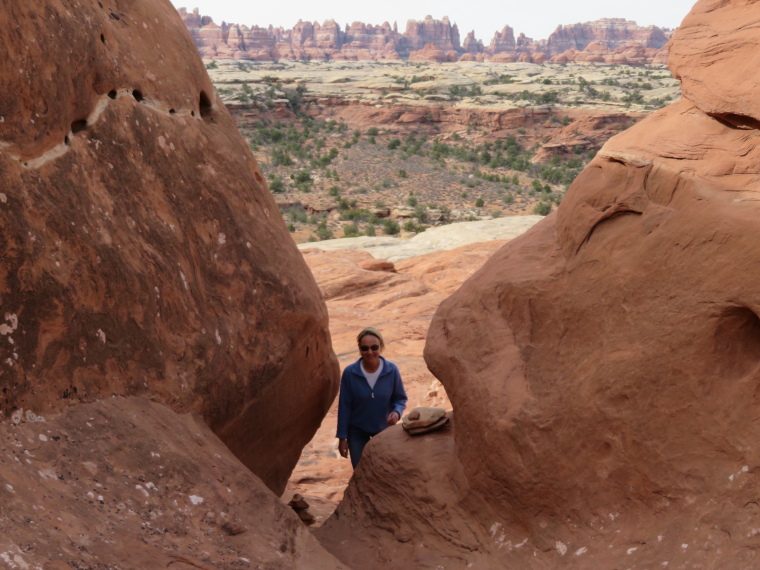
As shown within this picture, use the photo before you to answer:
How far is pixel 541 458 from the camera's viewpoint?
3596 mm

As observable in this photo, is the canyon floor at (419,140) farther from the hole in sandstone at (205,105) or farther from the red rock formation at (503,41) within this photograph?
the red rock formation at (503,41)

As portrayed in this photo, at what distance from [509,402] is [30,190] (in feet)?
7.69

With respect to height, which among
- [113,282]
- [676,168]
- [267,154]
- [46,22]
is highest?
[46,22]

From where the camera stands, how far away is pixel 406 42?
4887 inches

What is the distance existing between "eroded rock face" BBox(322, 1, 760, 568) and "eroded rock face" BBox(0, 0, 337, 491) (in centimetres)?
112

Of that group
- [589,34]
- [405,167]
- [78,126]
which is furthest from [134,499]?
[589,34]

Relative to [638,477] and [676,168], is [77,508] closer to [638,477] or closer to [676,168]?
[638,477]

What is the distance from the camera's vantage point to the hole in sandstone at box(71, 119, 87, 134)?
11.2 ft

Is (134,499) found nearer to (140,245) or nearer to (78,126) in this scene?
(140,245)

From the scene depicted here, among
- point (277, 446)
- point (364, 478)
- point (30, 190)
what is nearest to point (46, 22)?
point (30, 190)

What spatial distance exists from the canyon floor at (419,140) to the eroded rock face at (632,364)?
62.8 ft

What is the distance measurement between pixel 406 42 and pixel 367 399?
126 metres

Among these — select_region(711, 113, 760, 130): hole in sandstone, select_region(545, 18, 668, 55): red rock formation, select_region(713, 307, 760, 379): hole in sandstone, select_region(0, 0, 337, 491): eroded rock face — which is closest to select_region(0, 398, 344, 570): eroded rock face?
select_region(0, 0, 337, 491): eroded rock face

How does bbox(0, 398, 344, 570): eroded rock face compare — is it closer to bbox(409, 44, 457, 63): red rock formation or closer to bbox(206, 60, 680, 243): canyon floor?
bbox(206, 60, 680, 243): canyon floor
